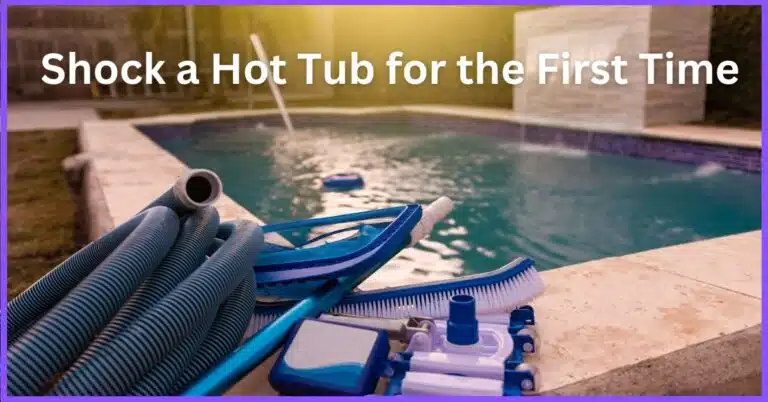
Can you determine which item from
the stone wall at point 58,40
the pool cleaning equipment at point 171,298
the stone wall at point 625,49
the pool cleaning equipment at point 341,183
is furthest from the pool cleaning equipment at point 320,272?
the stone wall at point 58,40

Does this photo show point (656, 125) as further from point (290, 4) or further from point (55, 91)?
point (55, 91)

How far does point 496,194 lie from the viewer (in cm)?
658

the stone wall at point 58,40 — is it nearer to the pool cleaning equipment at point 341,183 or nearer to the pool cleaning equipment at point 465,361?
the pool cleaning equipment at point 341,183

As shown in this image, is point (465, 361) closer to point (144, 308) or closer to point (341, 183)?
point (144, 308)

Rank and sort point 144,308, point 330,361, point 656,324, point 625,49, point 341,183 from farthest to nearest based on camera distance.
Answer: point 625,49, point 341,183, point 656,324, point 144,308, point 330,361

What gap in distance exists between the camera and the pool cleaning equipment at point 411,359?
1.71 m

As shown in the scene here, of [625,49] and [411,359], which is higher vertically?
[625,49]

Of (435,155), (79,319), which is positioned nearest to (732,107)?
(435,155)

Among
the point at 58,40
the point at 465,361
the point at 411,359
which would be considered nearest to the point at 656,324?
the point at 465,361

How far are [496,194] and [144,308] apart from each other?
5.04 metres

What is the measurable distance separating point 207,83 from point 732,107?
552 inches

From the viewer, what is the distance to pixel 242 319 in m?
2.03

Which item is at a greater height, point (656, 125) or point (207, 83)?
point (207, 83)

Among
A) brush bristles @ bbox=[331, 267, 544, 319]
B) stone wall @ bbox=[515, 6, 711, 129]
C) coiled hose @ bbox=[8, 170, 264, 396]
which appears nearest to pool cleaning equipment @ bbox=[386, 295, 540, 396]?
brush bristles @ bbox=[331, 267, 544, 319]
